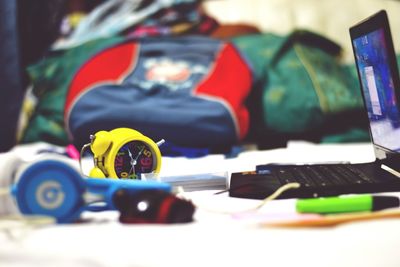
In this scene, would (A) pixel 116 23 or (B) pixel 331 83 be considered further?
(A) pixel 116 23

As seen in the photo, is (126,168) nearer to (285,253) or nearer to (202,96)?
(285,253)

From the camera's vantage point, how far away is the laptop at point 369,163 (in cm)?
82

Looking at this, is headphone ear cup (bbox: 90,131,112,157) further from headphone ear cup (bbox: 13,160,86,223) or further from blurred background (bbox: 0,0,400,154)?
blurred background (bbox: 0,0,400,154)

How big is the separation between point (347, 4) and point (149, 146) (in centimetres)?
139

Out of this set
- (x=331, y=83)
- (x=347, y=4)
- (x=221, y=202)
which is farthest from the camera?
(x=347, y=4)

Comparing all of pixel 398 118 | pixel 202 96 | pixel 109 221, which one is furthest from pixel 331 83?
pixel 109 221

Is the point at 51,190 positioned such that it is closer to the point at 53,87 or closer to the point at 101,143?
the point at 101,143

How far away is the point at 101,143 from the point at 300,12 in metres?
1.41

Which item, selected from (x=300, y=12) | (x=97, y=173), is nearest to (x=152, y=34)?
(x=300, y=12)

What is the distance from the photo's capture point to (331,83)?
1754 mm

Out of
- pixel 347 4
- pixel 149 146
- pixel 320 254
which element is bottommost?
pixel 320 254

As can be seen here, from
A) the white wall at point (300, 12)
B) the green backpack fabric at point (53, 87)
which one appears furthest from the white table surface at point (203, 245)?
the white wall at point (300, 12)

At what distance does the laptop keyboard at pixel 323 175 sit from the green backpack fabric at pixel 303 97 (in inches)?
25.5

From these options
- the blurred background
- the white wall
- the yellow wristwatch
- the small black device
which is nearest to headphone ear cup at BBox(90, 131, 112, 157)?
the yellow wristwatch
